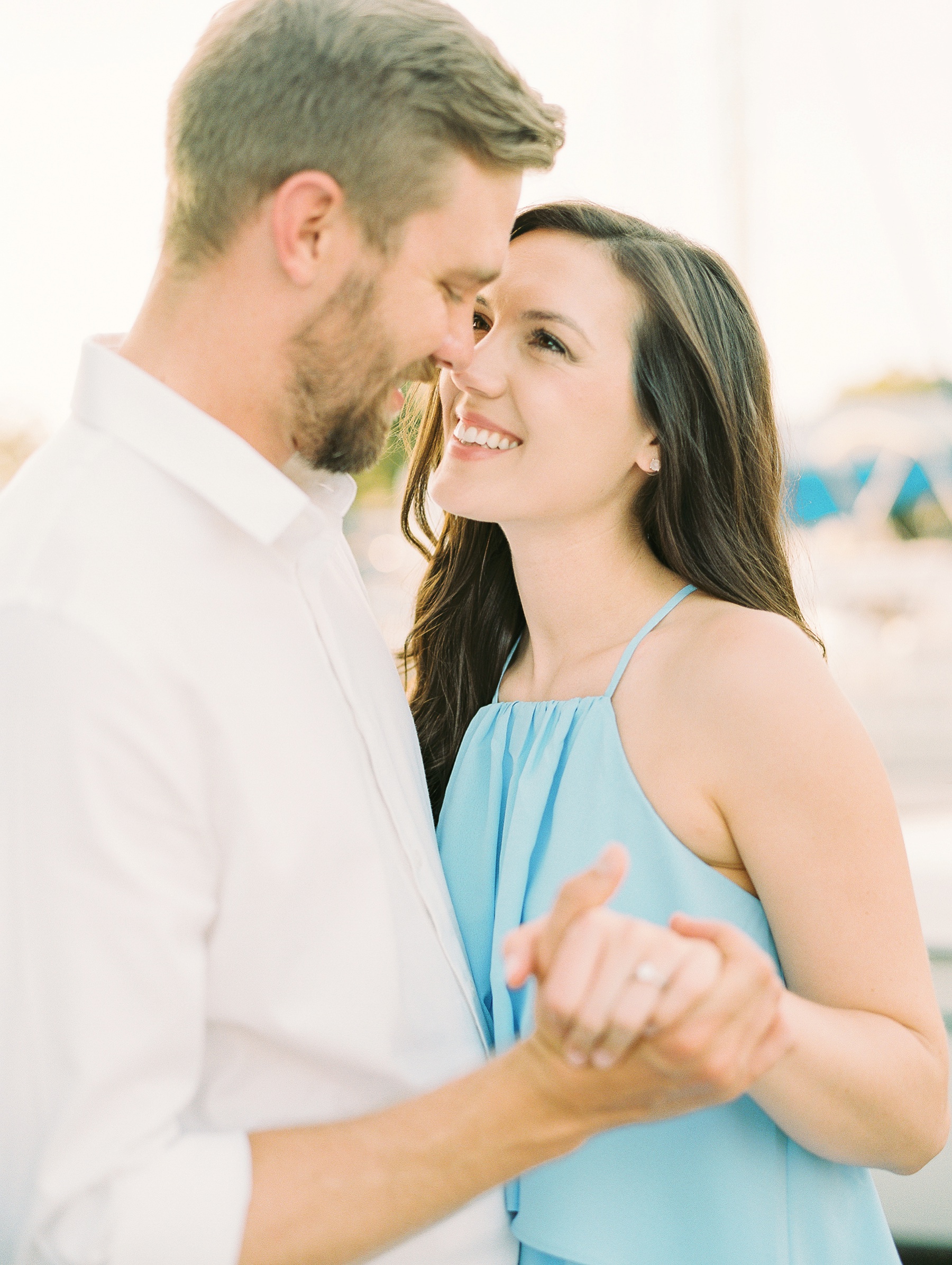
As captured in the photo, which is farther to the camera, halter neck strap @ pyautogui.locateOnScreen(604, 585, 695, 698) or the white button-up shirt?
halter neck strap @ pyautogui.locateOnScreen(604, 585, 695, 698)

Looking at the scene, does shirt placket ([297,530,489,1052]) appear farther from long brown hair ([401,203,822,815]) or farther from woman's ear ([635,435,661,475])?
woman's ear ([635,435,661,475])

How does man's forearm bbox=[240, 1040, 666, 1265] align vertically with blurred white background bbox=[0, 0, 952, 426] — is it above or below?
below

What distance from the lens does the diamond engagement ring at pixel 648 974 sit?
76 centimetres

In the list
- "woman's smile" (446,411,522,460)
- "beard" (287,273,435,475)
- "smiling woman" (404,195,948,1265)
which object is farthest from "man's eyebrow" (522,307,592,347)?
"beard" (287,273,435,475)

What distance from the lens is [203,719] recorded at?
39.1 inches

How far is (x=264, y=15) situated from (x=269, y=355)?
35cm

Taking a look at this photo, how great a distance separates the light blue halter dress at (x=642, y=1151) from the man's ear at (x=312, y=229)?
0.65 meters

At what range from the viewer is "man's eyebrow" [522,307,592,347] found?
1556mm

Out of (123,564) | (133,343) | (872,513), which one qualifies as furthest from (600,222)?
(872,513)

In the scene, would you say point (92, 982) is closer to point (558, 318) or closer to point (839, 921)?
point (839, 921)

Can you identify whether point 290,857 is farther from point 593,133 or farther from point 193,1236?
point 593,133

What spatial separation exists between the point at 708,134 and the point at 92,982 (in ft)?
13.7

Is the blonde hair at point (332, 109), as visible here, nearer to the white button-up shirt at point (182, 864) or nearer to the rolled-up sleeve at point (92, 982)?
the white button-up shirt at point (182, 864)

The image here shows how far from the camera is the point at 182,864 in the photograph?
945mm
